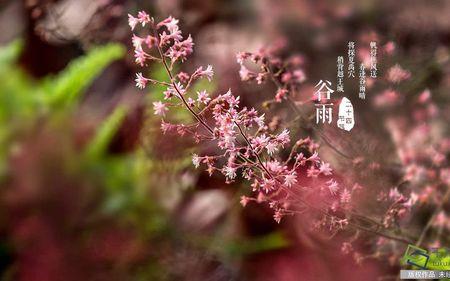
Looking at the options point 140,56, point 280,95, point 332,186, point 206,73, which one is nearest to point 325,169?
point 332,186

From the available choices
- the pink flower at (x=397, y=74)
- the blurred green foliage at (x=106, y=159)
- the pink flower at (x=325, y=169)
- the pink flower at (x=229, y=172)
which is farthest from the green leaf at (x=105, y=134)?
the pink flower at (x=397, y=74)

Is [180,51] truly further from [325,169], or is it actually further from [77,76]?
[325,169]

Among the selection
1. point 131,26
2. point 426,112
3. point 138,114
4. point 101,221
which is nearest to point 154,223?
point 101,221

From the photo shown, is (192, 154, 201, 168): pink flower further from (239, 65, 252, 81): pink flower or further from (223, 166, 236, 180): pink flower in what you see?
(239, 65, 252, 81): pink flower

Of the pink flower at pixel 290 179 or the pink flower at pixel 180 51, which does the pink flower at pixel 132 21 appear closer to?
the pink flower at pixel 180 51

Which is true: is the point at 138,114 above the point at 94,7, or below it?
below

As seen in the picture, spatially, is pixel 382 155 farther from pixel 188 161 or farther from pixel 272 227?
pixel 188 161

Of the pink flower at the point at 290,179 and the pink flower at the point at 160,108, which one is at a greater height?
the pink flower at the point at 160,108
